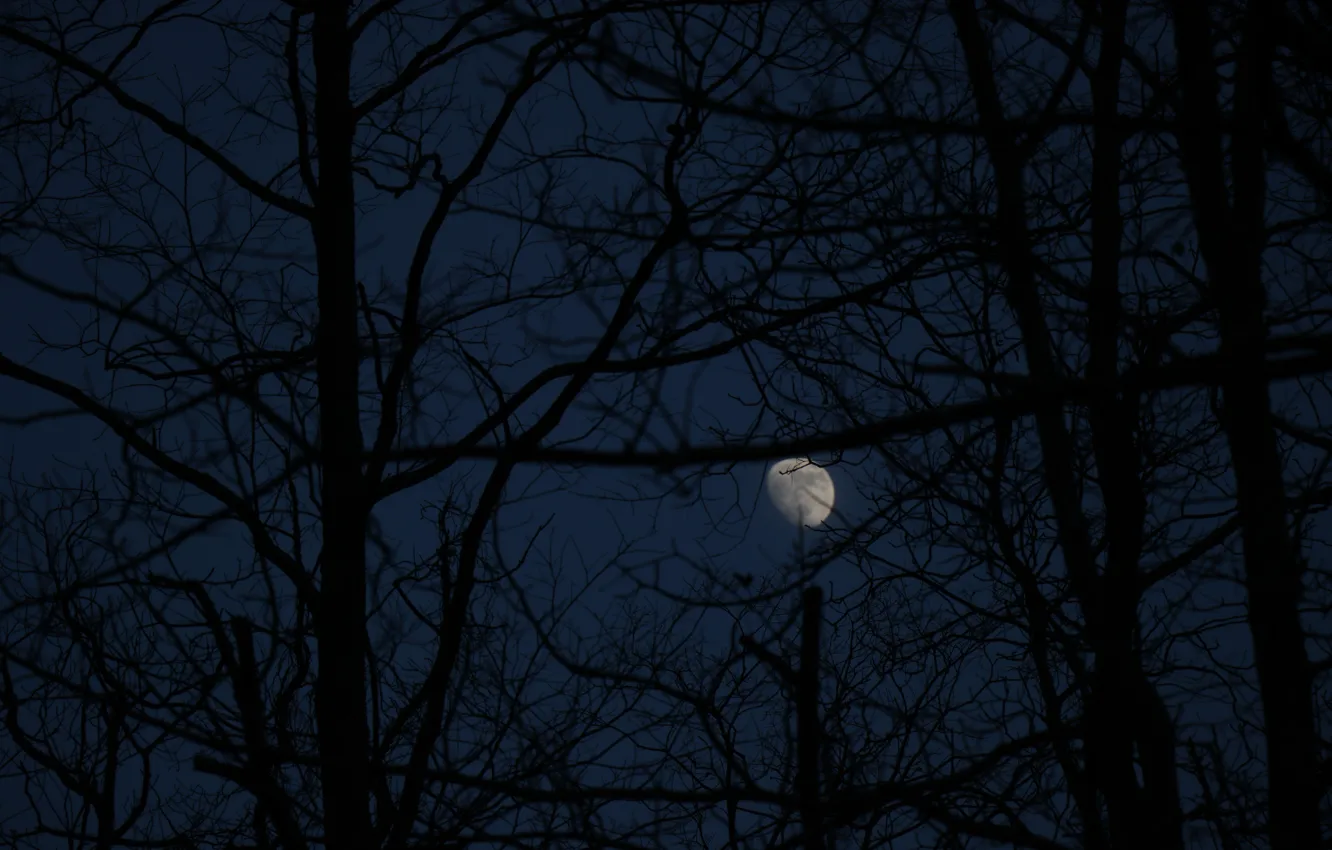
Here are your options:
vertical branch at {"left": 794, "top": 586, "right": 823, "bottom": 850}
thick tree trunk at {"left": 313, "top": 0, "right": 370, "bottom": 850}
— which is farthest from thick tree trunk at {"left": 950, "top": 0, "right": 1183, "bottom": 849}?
thick tree trunk at {"left": 313, "top": 0, "right": 370, "bottom": 850}

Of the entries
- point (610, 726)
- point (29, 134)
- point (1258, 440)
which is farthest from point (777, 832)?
point (29, 134)

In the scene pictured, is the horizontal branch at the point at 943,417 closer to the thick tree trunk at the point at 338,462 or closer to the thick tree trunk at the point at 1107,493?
the thick tree trunk at the point at 1107,493

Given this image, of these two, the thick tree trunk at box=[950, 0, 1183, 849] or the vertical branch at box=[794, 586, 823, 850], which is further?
the thick tree trunk at box=[950, 0, 1183, 849]

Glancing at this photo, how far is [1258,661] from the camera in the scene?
203 cm

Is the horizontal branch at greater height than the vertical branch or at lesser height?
→ greater

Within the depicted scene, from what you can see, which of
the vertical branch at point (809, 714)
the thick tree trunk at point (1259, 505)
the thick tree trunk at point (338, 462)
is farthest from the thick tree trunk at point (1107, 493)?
the thick tree trunk at point (338, 462)

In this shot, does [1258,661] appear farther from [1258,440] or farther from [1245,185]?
[1245,185]

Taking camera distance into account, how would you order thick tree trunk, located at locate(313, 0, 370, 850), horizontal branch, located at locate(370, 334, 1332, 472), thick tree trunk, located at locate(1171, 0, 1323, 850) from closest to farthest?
horizontal branch, located at locate(370, 334, 1332, 472), thick tree trunk, located at locate(1171, 0, 1323, 850), thick tree trunk, located at locate(313, 0, 370, 850)

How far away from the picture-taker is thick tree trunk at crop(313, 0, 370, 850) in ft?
10.9

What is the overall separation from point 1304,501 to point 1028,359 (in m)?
1.23

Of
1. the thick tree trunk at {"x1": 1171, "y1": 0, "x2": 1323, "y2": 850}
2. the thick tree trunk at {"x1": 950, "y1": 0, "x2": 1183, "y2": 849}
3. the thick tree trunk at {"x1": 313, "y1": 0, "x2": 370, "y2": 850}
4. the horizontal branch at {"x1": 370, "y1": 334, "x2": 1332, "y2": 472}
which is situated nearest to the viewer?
the horizontal branch at {"x1": 370, "y1": 334, "x2": 1332, "y2": 472}

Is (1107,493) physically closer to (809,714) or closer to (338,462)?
(809,714)

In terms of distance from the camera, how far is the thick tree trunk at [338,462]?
3330mm

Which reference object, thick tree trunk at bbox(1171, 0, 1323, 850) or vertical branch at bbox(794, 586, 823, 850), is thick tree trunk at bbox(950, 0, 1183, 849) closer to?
thick tree trunk at bbox(1171, 0, 1323, 850)
